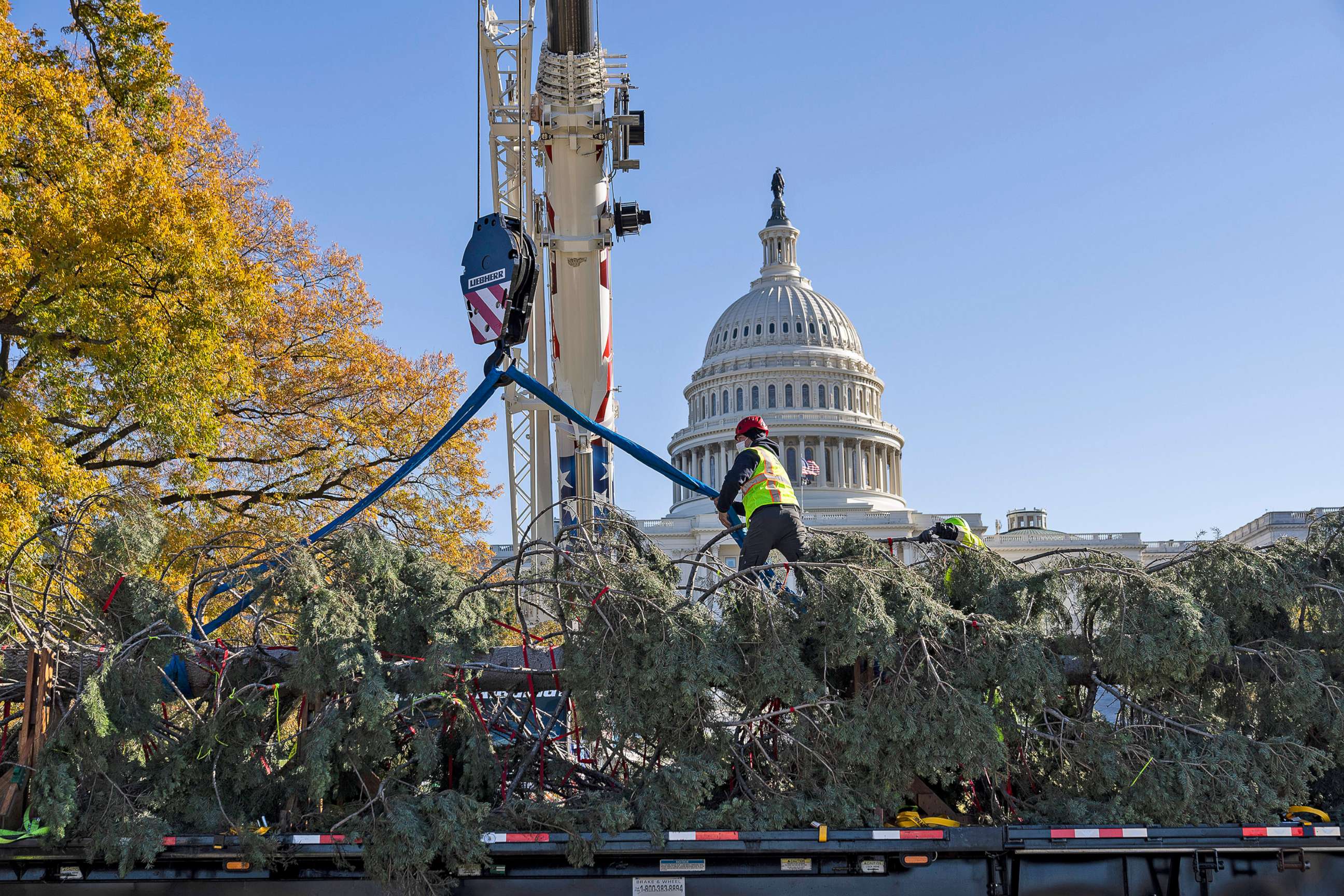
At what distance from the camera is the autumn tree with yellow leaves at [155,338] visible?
14.9 meters

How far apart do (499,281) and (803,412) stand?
98836 millimetres

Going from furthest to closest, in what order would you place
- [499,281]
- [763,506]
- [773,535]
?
[499,281], [763,506], [773,535]

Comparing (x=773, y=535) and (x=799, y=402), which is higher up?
(x=799, y=402)

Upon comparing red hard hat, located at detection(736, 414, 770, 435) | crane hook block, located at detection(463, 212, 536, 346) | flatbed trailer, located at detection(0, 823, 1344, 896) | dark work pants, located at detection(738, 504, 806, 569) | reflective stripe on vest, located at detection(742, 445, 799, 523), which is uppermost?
crane hook block, located at detection(463, 212, 536, 346)

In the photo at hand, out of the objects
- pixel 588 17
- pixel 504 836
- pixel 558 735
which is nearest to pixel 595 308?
pixel 588 17

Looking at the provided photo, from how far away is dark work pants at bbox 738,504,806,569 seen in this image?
9055 millimetres

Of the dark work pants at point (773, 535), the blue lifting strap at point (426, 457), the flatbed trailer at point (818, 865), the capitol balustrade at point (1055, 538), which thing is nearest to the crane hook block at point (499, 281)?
the blue lifting strap at point (426, 457)

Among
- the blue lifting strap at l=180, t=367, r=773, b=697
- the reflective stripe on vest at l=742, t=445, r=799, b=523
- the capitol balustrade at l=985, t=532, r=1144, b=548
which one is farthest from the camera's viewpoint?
the capitol balustrade at l=985, t=532, r=1144, b=548

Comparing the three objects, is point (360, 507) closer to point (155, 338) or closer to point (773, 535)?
point (773, 535)

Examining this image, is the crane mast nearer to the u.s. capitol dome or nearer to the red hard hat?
the red hard hat

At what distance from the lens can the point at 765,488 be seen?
9242 mm

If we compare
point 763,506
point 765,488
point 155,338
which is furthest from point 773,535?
point 155,338

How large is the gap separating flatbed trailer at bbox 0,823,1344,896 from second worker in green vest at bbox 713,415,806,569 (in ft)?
7.57

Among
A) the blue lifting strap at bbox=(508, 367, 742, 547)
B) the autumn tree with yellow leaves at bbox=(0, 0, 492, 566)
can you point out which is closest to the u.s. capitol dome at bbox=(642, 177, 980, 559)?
the autumn tree with yellow leaves at bbox=(0, 0, 492, 566)
